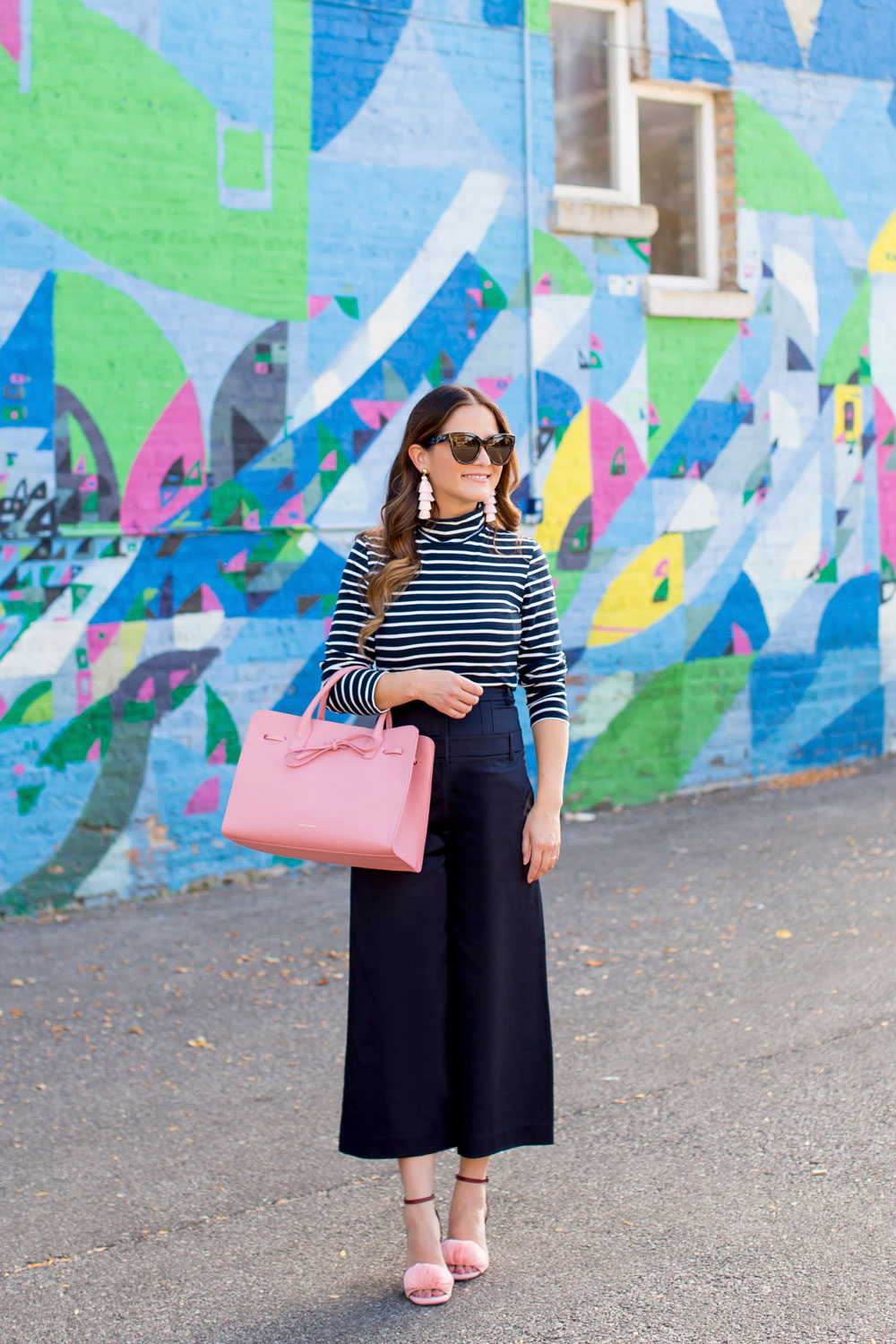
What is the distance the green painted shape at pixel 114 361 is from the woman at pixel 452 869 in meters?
3.67

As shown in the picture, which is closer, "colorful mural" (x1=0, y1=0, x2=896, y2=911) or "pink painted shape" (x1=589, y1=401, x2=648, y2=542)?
"colorful mural" (x1=0, y1=0, x2=896, y2=911)

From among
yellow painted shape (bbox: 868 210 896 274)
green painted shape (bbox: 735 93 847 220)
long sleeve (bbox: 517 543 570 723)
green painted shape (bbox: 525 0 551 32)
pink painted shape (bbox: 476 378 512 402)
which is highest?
green painted shape (bbox: 525 0 551 32)

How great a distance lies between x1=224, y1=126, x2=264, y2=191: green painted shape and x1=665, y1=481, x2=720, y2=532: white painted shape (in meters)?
3.18

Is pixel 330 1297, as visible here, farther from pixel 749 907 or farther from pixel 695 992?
pixel 749 907

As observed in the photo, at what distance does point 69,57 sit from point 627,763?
4802mm

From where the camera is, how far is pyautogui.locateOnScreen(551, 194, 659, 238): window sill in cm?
802

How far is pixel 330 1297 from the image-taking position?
322 centimetres

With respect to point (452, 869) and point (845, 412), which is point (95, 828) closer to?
point (452, 869)

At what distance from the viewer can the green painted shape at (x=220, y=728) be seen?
7.00 metres

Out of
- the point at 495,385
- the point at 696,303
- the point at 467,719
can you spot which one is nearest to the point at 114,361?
the point at 495,385

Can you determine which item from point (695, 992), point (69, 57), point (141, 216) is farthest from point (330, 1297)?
point (69, 57)

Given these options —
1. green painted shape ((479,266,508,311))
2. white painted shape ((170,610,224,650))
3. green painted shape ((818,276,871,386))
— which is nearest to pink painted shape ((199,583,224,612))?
white painted shape ((170,610,224,650))

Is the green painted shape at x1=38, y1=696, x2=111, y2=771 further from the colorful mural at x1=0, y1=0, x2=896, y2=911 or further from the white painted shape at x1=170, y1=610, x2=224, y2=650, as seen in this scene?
the white painted shape at x1=170, y1=610, x2=224, y2=650

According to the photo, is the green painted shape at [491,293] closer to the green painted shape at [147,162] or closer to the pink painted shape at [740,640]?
the green painted shape at [147,162]
